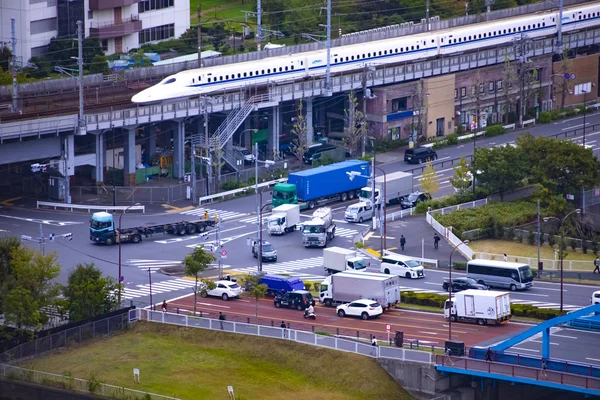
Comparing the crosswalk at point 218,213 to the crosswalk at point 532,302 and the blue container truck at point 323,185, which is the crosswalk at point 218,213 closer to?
the blue container truck at point 323,185

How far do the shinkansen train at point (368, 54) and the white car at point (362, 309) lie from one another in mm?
37090

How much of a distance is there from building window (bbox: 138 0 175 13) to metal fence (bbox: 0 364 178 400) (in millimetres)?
77681

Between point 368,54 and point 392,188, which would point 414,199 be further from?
point 368,54

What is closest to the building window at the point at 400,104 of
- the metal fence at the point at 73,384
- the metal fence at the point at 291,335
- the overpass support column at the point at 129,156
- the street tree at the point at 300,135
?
the street tree at the point at 300,135

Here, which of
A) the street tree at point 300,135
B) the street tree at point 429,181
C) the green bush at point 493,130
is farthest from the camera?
the green bush at point 493,130

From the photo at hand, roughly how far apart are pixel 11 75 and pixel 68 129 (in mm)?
16911

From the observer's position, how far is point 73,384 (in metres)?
68.6

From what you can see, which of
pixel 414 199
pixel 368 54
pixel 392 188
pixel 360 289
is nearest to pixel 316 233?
pixel 392 188

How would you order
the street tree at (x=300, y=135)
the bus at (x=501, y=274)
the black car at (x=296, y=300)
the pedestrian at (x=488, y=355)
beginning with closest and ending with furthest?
1. the pedestrian at (x=488, y=355)
2. the black car at (x=296, y=300)
3. the bus at (x=501, y=274)
4. the street tree at (x=300, y=135)

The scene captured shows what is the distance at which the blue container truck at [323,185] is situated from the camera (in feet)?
325

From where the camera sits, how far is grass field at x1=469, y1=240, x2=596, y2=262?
9075cm

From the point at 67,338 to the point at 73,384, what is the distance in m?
5.45

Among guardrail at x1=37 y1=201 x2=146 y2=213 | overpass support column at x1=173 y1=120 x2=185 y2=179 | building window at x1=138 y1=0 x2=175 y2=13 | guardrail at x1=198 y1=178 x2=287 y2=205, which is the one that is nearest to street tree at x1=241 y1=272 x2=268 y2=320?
guardrail at x1=37 y1=201 x2=146 y2=213

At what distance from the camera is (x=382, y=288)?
253ft
